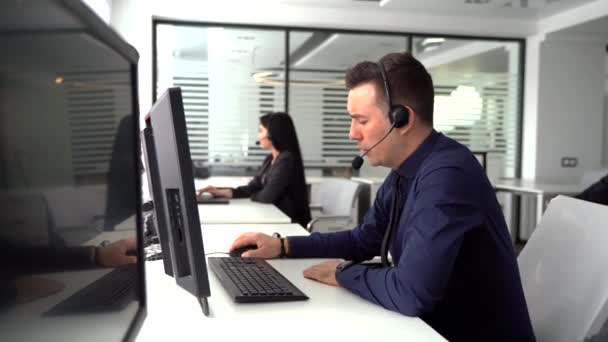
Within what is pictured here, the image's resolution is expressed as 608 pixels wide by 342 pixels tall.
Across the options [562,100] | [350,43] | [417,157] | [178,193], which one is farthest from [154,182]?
[562,100]

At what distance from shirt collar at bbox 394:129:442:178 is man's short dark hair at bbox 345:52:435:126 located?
44 millimetres

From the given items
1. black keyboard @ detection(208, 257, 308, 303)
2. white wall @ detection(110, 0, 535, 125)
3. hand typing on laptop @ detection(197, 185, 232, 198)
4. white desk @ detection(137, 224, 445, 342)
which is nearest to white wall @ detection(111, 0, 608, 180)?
white wall @ detection(110, 0, 535, 125)

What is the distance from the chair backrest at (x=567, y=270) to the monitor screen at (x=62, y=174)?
98cm

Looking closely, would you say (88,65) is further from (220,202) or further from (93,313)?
(220,202)

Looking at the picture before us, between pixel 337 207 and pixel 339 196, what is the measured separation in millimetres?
79

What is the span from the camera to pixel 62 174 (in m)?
0.47

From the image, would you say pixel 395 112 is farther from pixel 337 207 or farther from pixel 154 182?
pixel 337 207

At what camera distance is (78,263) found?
516mm

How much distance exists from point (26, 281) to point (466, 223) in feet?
3.17

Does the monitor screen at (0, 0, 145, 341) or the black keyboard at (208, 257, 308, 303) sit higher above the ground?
the monitor screen at (0, 0, 145, 341)

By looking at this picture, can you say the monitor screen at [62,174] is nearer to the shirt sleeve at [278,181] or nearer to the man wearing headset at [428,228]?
the man wearing headset at [428,228]

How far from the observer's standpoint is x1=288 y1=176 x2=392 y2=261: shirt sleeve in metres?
1.73

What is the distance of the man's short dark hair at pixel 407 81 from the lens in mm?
1460

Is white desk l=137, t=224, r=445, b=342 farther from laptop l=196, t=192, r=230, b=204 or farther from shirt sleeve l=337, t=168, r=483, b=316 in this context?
laptop l=196, t=192, r=230, b=204
